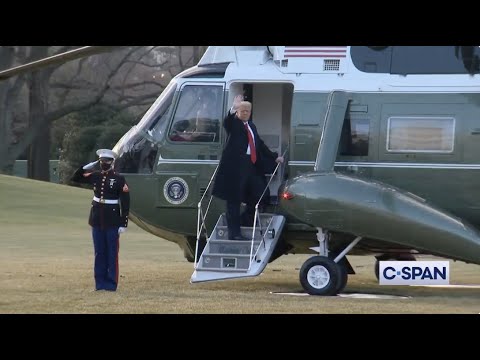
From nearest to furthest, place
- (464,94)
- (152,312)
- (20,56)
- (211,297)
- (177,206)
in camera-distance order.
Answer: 1. (152,312)
2. (211,297)
3. (464,94)
4. (177,206)
5. (20,56)

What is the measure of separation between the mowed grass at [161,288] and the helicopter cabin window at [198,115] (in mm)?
2121

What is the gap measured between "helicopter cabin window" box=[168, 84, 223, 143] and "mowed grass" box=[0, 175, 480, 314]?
2.12 meters

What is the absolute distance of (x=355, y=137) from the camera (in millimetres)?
14148

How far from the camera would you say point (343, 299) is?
515 inches

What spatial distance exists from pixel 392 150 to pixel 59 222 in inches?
779

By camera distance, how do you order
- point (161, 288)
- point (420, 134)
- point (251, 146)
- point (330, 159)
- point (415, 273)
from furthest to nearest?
point (161, 288) → point (251, 146) → point (420, 134) → point (330, 159) → point (415, 273)

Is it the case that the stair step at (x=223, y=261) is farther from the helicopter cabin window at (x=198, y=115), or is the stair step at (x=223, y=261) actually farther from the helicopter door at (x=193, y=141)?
the helicopter cabin window at (x=198, y=115)

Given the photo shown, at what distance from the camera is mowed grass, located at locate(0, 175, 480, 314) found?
11766mm

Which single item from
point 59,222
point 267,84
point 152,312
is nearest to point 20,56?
point 59,222

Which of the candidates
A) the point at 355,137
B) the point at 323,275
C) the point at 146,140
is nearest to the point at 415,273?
the point at 323,275

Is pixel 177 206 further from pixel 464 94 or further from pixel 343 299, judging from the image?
pixel 464 94

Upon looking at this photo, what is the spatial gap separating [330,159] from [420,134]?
4.18 feet

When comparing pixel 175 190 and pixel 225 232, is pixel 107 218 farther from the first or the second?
pixel 225 232

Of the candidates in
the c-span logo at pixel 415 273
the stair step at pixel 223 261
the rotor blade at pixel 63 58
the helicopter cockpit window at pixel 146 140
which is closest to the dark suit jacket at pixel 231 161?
the stair step at pixel 223 261
